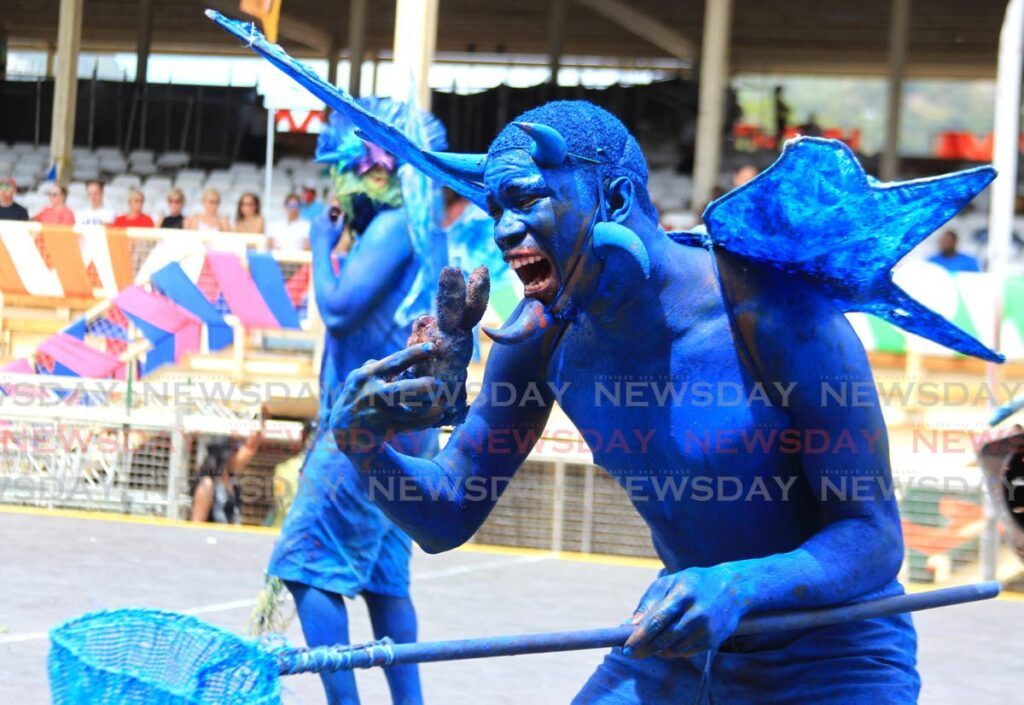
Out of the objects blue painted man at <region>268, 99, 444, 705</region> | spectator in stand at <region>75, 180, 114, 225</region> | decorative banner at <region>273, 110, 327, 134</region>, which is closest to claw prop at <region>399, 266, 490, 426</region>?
blue painted man at <region>268, 99, 444, 705</region>

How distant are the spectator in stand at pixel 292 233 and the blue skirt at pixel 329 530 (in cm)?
796

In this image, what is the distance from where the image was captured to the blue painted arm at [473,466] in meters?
2.75

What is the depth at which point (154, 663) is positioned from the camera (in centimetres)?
256

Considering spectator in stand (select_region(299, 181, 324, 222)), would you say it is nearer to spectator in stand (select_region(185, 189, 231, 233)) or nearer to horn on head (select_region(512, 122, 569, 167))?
spectator in stand (select_region(185, 189, 231, 233))

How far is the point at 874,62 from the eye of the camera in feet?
86.2

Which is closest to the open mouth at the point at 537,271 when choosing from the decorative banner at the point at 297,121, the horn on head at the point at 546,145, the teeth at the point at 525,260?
the teeth at the point at 525,260

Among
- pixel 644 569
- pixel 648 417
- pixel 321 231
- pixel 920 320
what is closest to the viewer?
pixel 648 417

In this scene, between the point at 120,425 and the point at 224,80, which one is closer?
the point at 120,425

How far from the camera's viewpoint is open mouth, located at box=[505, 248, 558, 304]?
7.98 feet

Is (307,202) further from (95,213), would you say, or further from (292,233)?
(292,233)

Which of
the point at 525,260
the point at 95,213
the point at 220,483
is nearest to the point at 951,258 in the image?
the point at 220,483

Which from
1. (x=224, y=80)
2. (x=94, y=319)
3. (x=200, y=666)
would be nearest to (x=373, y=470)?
(x=200, y=666)

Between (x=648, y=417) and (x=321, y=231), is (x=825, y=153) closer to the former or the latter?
(x=648, y=417)

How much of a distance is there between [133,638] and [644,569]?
6.95 meters
